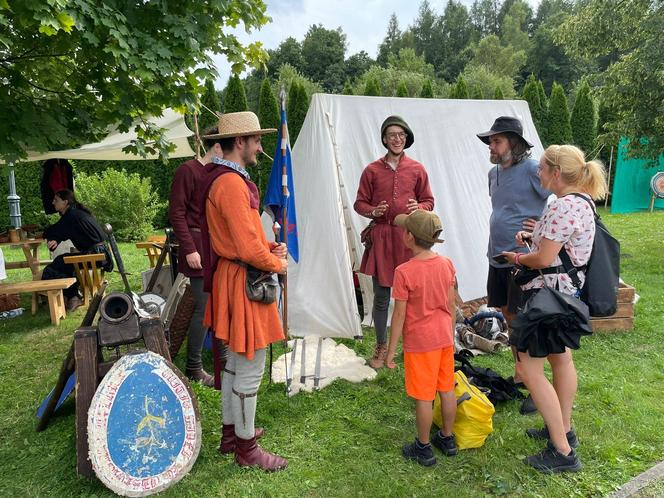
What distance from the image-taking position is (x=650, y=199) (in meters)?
13.0

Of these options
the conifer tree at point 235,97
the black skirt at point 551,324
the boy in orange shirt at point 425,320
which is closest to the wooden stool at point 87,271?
the boy in orange shirt at point 425,320

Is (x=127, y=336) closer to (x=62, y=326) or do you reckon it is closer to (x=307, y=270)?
(x=307, y=270)

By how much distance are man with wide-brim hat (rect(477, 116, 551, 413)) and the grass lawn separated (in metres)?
0.55

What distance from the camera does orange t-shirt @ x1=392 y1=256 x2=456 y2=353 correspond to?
7.41 ft

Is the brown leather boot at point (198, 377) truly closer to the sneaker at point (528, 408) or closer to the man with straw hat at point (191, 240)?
the man with straw hat at point (191, 240)

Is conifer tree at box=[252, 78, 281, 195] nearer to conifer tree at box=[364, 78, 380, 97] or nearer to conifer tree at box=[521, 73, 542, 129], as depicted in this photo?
conifer tree at box=[364, 78, 380, 97]

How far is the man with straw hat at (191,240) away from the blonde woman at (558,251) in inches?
81.4

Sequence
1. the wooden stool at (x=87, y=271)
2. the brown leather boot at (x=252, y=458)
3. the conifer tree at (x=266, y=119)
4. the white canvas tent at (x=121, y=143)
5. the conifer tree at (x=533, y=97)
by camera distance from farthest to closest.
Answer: the conifer tree at (x=533, y=97)
the conifer tree at (x=266, y=119)
the white canvas tent at (x=121, y=143)
the wooden stool at (x=87, y=271)
the brown leather boot at (x=252, y=458)

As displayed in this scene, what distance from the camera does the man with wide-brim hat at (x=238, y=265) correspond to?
2.08 m

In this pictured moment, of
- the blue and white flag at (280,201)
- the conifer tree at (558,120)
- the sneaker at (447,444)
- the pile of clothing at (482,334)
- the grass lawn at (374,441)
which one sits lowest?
the grass lawn at (374,441)

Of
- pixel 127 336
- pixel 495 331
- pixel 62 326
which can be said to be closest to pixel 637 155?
pixel 495 331

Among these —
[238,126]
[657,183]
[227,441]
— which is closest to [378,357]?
[227,441]

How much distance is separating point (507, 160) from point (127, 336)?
242 cm

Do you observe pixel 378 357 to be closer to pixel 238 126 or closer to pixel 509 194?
pixel 509 194
